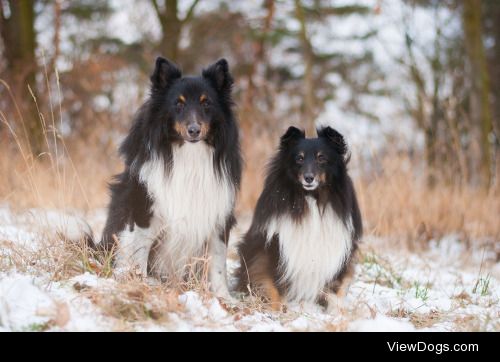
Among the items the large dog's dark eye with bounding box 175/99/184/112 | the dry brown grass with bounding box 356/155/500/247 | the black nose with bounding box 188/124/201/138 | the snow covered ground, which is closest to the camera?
the snow covered ground

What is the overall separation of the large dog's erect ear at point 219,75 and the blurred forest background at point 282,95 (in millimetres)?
1273

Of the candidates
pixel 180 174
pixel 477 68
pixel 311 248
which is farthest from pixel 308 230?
pixel 477 68

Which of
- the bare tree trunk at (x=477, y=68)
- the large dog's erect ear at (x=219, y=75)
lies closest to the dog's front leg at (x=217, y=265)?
the large dog's erect ear at (x=219, y=75)

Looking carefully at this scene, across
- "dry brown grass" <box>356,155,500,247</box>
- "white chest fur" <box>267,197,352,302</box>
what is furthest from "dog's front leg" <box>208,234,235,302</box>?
"dry brown grass" <box>356,155,500,247</box>

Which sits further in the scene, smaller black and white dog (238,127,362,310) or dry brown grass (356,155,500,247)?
dry brown grass (356,155,500,247)

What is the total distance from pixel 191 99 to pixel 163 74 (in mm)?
341

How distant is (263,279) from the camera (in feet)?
13.9

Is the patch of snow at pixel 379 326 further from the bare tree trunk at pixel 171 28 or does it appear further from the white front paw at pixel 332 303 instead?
the bare tree trunk at pixel 171 28

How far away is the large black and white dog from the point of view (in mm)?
3936

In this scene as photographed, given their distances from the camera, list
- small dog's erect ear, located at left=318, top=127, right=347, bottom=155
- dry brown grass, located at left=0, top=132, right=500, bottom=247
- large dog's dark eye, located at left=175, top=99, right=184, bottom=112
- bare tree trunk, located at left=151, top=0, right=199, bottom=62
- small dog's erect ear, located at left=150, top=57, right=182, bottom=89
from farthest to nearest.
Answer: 1. bare tree trunk, located at left=151, top=0, right=199, bottom=62
2. dry brown grass, located at left=0, top=132, right=500, bottom=247
3. small dog's erect ear, located at left=318, top=127, right=347, bottom=155
4. small dog's erect ear, located at left=150, top=57, right=182, bottom=89
5. large dog's dark eye, located at left=175, top=99, right=184, bottom=112

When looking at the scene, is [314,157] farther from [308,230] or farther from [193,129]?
[193,129]

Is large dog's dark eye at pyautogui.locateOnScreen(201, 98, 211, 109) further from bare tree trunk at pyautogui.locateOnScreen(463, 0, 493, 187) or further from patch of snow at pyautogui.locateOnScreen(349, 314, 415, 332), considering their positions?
bare tree trunk at pyautogui.locateOnScreen(463, 0, 493, 187)
